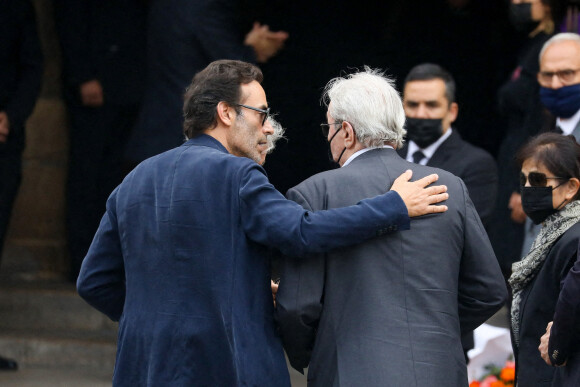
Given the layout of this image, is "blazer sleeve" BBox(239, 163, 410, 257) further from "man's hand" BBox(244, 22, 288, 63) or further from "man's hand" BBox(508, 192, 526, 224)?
"man's hand" BBox(244, 22, 288, 63)

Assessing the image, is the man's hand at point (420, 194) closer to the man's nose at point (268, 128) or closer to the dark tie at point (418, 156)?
the man's nose at point (268, 128)

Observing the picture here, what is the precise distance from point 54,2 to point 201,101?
3601 mm

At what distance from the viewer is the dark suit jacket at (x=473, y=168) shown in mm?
5504

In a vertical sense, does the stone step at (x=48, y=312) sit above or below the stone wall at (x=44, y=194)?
below

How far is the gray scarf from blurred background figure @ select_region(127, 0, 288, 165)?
2.38m

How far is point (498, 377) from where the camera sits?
534cm

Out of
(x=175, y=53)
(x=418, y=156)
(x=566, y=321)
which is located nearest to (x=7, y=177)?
(x=175, y=53)

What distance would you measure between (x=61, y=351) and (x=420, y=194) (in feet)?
10.9

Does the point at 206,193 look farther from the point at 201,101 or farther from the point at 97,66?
the point at 97,66

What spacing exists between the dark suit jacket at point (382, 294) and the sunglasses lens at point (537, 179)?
0.45 m

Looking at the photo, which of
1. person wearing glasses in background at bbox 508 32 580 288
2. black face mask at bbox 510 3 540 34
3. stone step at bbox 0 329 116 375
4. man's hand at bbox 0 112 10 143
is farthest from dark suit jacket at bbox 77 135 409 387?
black face mask at bbox 510 3 540 34

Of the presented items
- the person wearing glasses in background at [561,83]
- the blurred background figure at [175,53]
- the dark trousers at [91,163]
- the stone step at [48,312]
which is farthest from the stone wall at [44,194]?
the person wearing glasses in background at [561,83]

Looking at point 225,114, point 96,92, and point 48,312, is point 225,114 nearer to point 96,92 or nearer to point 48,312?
point 96,92

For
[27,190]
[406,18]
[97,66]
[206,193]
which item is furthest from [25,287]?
[206,193]
